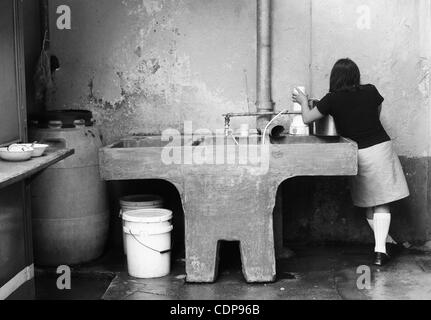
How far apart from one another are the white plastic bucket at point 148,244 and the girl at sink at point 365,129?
1579mm

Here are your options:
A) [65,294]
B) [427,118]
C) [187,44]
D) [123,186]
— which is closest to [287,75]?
[187,44]

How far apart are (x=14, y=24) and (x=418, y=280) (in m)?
3.76

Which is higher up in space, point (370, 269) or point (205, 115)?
point (205, 115)

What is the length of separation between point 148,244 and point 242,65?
2040 millimetres

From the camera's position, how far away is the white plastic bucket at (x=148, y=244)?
527 cm

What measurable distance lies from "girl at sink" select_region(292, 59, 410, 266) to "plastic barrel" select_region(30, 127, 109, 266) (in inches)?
79.9

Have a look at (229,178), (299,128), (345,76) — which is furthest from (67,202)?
(345,76)

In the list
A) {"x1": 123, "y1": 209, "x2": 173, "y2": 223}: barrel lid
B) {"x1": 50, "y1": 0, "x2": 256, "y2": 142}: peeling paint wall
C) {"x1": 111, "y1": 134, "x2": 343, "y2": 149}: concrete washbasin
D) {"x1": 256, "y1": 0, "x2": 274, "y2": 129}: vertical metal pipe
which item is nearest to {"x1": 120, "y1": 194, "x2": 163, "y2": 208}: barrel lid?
{"x1": 123, "y1": 209, "x2": 173, "y2": 223}: barrel lid

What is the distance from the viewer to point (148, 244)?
17.3 ft

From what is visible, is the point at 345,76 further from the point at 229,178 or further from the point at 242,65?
the point at 229,178

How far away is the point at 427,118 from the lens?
241 inches
